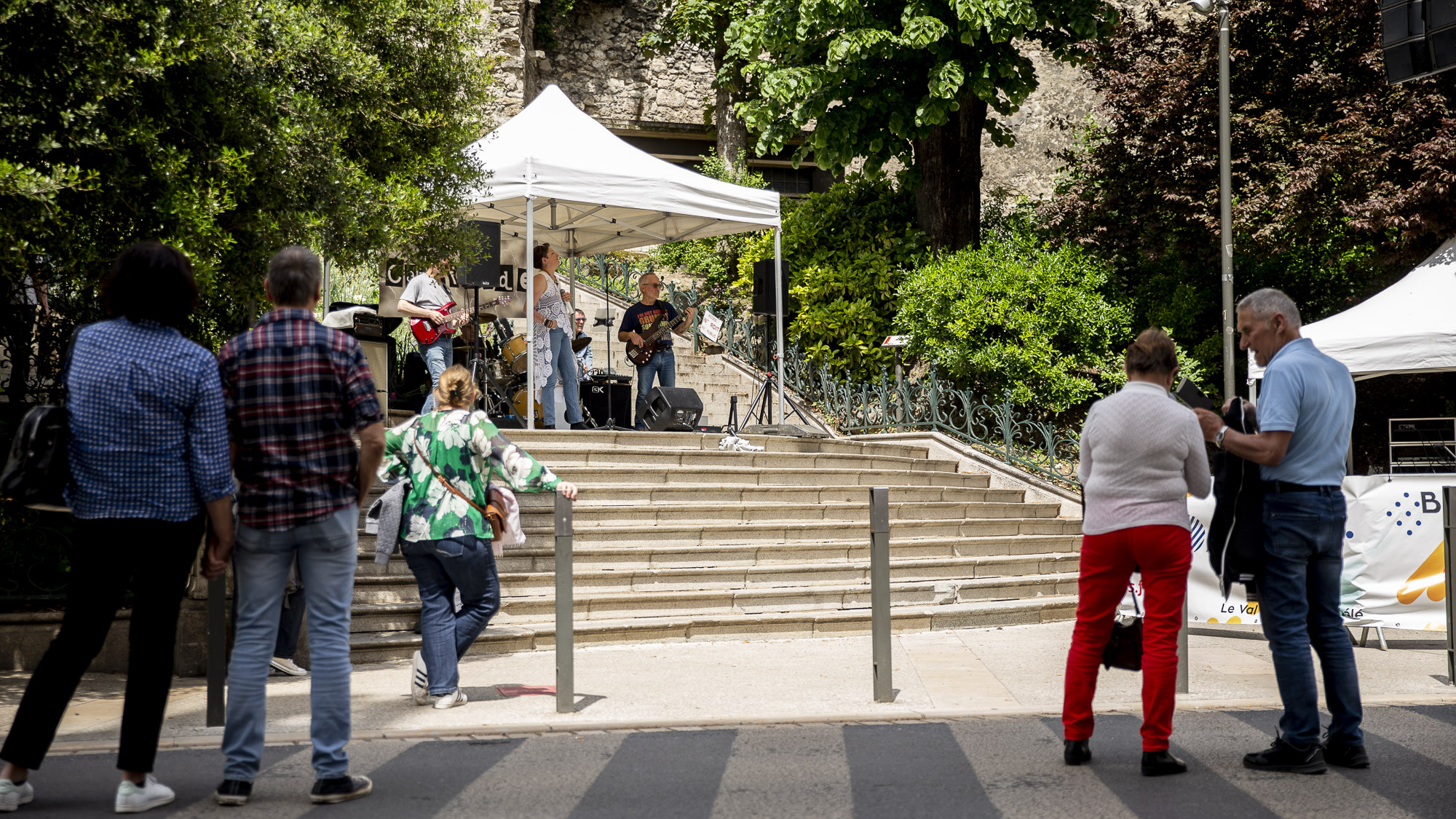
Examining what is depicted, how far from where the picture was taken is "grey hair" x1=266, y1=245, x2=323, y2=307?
435 centimetres

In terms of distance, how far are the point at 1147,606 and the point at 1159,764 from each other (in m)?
0.59

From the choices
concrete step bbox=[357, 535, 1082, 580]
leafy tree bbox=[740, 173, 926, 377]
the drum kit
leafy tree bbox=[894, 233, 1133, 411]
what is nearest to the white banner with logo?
concrete step bbox=[357, 535, 1082, 580]

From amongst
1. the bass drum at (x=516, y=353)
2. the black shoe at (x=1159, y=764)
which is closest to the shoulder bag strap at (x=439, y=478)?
the black shoe at (x=1159, y=764)

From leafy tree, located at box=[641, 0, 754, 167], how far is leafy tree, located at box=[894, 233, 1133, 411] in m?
7.06

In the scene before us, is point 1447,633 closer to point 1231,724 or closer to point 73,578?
point 1231,724

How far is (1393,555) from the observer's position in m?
8.40

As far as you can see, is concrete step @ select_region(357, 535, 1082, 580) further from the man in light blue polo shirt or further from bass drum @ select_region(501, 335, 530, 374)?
bass drum @ select_region(501, 335, 530, 374)

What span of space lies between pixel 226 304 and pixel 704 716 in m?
4.00

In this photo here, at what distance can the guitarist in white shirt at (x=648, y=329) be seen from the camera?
568 inches

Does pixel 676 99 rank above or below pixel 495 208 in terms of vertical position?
above

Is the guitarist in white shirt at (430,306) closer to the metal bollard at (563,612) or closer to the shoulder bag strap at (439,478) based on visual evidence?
the shoulder bag strap at (439,478)

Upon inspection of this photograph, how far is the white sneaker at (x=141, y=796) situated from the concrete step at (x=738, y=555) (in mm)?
4026

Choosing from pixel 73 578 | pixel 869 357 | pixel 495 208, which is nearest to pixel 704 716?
pixel 73 578

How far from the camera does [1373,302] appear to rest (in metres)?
14.2
